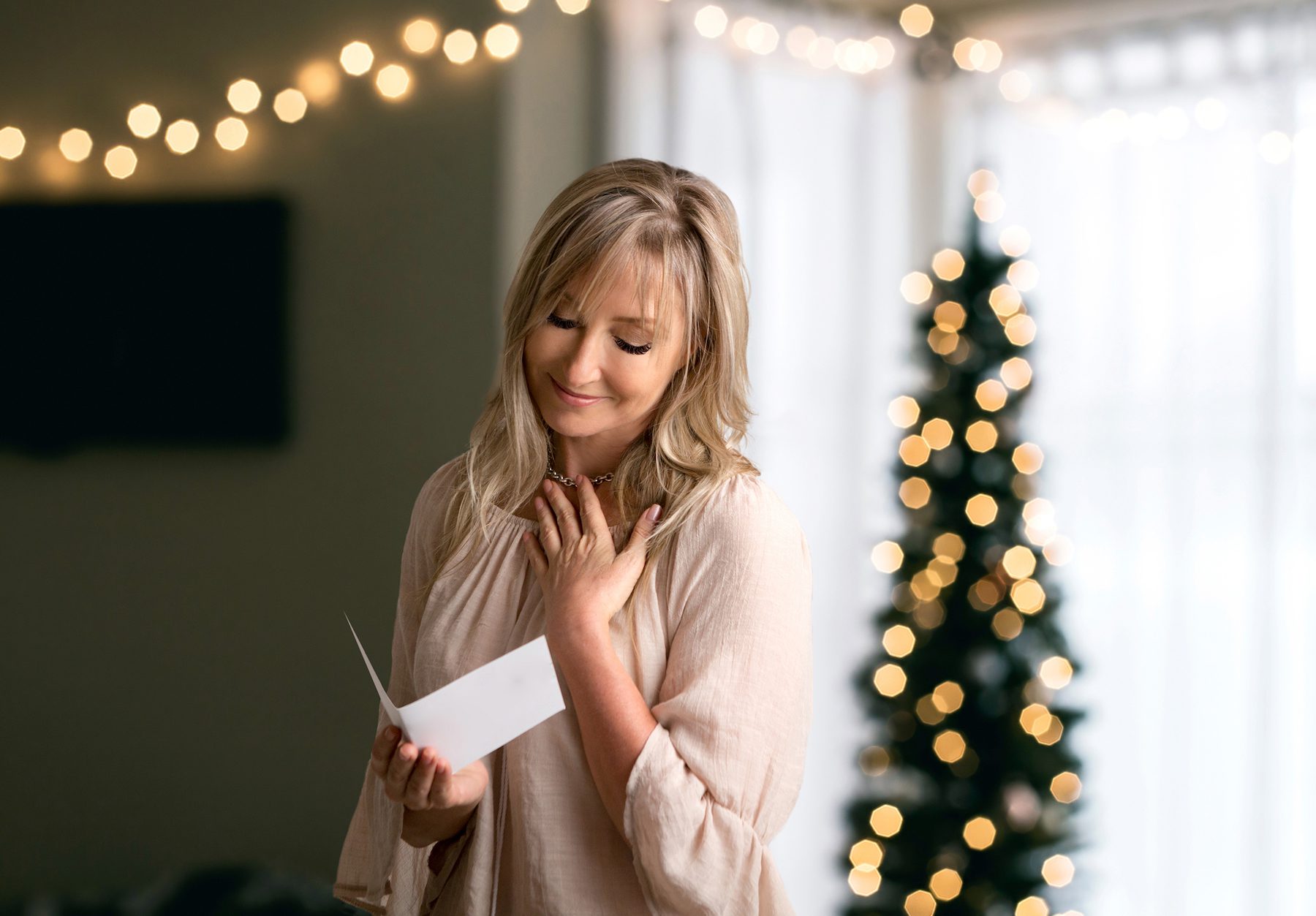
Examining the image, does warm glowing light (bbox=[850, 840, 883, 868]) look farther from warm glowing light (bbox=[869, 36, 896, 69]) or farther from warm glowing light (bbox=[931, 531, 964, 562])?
warm glowing light (bbox=[869, 36, 896, 69])

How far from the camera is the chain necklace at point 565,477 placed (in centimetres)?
141

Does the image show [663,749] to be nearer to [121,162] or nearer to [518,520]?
[518,520]

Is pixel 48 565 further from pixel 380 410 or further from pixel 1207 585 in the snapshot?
pixel 1207 585

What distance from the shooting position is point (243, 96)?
2.80 m

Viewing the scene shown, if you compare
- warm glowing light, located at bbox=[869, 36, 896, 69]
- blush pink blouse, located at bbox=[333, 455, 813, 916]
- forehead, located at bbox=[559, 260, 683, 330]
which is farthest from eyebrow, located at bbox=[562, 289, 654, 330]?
warm glowing light, located at bbox=[869, 36, 896, 69]

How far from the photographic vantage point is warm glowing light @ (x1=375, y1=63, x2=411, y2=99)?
9.67 ft

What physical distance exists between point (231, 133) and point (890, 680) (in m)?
2.27

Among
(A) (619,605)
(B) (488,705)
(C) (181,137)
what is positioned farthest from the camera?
(C) (181,137)

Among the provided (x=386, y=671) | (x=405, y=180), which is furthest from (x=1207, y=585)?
(x=405, y=180)

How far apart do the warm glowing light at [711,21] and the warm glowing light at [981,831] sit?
2356 mm

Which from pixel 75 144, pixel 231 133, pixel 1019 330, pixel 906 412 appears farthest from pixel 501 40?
pixel 1019 330

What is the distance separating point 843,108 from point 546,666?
9.71 ft

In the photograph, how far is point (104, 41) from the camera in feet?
8.81

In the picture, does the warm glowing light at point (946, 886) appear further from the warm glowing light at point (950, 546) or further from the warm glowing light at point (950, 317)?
the warm glowing light at point (950, 317)
